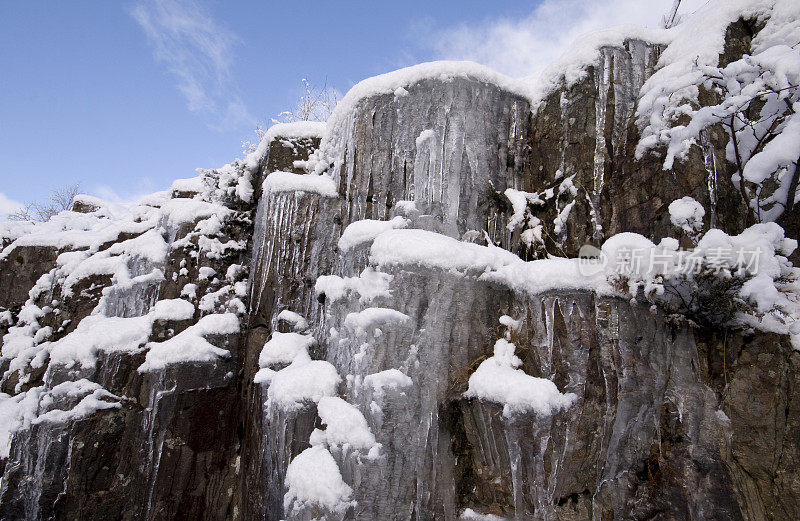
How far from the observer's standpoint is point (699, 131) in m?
3.74

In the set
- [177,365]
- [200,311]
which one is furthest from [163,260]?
[177,365]

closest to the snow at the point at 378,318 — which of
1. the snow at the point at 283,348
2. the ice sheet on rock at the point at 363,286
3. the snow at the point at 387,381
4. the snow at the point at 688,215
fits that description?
the ice sheet on rock at the point at 363,286

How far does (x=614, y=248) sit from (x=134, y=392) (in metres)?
5.17

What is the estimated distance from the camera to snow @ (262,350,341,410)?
4020mm

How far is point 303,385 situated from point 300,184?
8.14 feet

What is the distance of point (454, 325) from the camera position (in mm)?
3752

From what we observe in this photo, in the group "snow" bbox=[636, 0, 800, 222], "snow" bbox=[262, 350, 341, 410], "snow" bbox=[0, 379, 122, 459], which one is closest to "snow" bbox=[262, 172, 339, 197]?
"snow" bbox=[262, 350, 341, 410]

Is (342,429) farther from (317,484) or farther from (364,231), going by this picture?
(364,231)

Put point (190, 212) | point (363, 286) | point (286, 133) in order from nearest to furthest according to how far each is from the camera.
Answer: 1. point (363, 286)
2. point (190, 212)
3. point (286, 133)

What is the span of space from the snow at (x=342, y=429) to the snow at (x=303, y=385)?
0.27 metres

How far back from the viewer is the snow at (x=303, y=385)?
4020mm

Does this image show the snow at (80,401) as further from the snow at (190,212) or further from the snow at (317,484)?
the snow at (317,484)

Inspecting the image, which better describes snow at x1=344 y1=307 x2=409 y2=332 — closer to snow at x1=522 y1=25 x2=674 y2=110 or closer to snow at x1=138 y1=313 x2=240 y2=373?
snow at x1=138 y1=313 x2=240 y2=373

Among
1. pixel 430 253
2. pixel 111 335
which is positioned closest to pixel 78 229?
pixel 111 335
